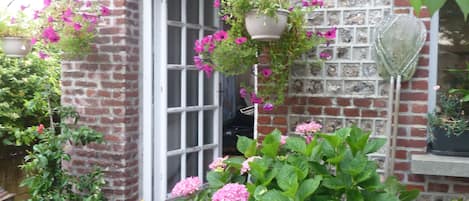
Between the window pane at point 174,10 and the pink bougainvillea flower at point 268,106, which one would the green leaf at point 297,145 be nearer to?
the pink bougainvillea flower at point 268,106

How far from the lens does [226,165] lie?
200 centimetres

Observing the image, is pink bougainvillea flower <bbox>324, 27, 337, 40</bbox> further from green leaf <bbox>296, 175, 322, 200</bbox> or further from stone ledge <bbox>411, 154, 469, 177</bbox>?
green leaf <bbox>296, 175, 322, 200</bbox>

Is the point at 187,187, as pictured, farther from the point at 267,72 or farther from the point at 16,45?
the point at 16,45

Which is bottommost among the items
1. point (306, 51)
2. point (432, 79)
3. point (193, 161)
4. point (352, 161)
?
point (193, 161)

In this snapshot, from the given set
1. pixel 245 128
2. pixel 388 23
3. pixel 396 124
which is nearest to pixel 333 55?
pixel 388 23

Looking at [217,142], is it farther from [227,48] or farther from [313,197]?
[313,197]

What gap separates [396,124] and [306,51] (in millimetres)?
686

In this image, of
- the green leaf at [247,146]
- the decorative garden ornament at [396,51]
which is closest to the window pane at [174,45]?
the decorative garden ornament at [396,51]

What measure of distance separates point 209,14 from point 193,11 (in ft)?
0.72

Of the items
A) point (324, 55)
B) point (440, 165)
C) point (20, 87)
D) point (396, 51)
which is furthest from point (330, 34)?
point (20, 87)

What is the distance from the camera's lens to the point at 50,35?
298 cm

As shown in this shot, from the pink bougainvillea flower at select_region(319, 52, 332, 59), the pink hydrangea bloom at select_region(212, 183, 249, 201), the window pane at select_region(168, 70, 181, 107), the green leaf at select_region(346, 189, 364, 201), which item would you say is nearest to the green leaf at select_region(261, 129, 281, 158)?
the pink hydrangea bloom at select_region(212, 183, 249, 201)

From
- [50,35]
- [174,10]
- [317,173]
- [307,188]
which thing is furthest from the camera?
[174,10]

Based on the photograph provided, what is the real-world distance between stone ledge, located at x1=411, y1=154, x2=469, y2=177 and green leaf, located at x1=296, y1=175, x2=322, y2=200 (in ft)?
3.89
